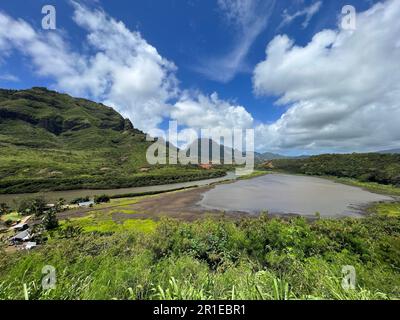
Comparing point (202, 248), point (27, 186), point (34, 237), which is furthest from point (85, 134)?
point (202, 248)

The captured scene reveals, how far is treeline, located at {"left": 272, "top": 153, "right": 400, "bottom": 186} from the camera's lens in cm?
8444

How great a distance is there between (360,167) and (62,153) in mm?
164906

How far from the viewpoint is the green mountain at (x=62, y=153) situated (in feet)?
246

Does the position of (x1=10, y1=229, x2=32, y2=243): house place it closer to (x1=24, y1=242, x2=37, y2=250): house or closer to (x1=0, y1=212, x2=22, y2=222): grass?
(x1=24, y1=242, x2=37, y2=250): house

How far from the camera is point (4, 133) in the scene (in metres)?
135

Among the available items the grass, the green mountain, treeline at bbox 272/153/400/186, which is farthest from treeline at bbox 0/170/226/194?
treeline at bbox 272/153/400/186

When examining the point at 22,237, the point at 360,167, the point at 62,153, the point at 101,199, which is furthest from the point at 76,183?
the point at 360,167

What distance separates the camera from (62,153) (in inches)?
4587

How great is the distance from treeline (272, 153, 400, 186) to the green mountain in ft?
219

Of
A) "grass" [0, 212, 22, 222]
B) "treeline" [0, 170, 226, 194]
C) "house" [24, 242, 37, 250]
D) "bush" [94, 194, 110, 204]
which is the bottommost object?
"grass" [0, 212, 22, 222]

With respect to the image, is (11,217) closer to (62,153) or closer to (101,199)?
(101,199)

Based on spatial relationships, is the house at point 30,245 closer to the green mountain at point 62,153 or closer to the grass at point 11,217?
the grass at point 11,217

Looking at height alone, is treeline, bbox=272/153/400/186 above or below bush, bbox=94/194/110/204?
above
